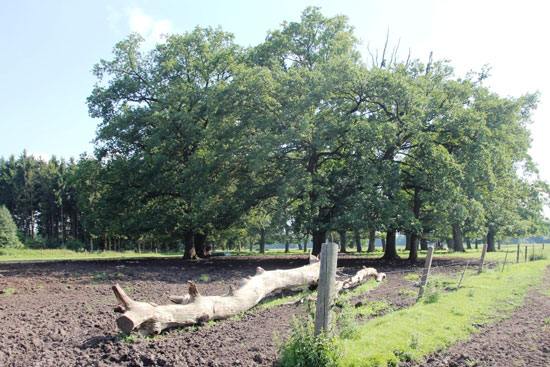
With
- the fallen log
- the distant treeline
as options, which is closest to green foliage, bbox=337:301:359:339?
the fallen log

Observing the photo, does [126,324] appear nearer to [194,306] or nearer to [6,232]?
[194,306]

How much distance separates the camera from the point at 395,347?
6066 mm

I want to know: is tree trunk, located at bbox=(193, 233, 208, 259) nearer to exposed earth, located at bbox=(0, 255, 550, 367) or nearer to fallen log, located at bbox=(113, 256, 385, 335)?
exposed earth, located at bbox=(0, 255, 550, 367)

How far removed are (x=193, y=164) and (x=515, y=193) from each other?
21.8 metres

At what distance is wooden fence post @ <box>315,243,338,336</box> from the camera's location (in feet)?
18.4

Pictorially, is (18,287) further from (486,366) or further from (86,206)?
(86,206)

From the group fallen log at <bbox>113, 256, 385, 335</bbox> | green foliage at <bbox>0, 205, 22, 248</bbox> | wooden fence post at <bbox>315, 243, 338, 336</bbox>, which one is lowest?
green foliage at <bbox>0, 205, 22, 248</bbox>

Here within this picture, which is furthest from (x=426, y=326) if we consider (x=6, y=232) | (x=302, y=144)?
(x=6, y=232)

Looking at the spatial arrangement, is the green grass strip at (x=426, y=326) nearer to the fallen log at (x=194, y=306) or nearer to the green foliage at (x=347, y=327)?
the green foliage at (x=347, y=327)

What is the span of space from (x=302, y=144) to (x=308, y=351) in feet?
60.3

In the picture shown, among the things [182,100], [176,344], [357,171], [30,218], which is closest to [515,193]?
[357,171]

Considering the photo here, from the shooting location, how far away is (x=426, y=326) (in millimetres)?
7285

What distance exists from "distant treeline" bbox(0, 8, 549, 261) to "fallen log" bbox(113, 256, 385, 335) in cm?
1080

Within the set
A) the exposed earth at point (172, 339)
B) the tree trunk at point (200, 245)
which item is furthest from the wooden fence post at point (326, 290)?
the tree trunk at point (200, 245)
